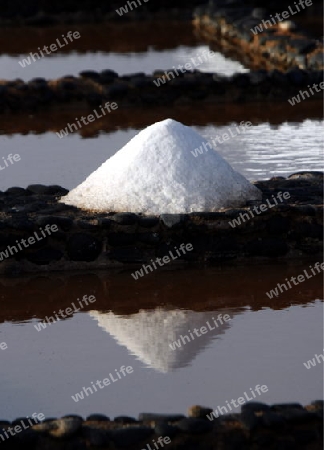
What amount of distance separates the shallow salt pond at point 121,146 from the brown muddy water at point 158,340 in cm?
247

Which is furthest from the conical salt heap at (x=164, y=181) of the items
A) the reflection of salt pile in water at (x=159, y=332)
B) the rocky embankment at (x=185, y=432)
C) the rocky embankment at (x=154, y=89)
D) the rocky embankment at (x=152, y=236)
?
the rocky embankment at (x=154, y=89)

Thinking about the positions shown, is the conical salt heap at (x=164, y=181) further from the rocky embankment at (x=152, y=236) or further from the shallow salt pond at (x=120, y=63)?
the shallow salt pond at (x=120, y=63)

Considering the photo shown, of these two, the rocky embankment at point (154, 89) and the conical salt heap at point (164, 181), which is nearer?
the conical salt heap at point (164, 181)

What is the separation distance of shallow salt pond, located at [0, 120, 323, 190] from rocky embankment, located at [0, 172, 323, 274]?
6.96 feet

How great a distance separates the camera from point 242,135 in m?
12.8

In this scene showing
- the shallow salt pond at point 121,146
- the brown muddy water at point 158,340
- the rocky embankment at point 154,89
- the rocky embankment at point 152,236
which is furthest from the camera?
the rocky embankment at point 154,89

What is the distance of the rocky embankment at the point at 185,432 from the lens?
571 cm

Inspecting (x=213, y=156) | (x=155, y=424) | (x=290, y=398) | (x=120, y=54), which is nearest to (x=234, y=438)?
(x=155, y=424)

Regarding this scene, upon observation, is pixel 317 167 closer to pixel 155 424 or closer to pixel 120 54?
pixel 155 424

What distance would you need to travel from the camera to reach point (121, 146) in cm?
1238

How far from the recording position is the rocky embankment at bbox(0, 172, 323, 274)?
838 centimetres

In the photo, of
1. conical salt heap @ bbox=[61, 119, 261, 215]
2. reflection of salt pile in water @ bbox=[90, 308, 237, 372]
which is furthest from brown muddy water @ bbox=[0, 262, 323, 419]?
conical salt heap @ bbox=[61, 119, 261, 215]

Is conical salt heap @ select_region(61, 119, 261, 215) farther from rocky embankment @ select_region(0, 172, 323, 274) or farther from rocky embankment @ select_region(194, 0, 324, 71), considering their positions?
rocky embankment @ select_region(194, 0, 324, 71)

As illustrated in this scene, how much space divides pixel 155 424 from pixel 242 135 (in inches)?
287
